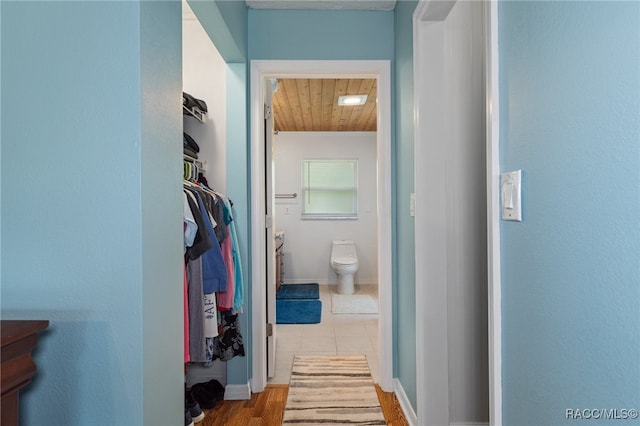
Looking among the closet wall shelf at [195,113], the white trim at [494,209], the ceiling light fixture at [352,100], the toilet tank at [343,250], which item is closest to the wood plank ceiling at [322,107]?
the ceiling light fixture at [352,100]

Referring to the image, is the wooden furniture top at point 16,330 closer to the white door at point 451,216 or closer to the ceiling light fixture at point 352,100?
the white door at point 451,216

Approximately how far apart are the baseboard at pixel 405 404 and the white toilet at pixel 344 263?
2.55 metres

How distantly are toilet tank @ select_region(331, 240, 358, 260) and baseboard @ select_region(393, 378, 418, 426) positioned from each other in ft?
9.54

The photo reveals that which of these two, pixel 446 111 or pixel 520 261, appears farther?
pixel 446 111

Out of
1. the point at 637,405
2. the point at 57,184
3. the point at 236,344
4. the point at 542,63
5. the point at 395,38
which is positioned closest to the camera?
the point at 637,405

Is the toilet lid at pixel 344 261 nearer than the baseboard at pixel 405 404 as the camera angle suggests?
No

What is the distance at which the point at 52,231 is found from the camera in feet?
2.93

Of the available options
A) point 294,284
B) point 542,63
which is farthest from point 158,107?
point 294,284

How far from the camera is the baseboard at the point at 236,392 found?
86.6 inches

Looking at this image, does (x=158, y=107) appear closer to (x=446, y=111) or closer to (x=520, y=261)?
(x=520, y=261)

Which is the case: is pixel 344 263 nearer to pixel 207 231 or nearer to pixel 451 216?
pixel 451 216

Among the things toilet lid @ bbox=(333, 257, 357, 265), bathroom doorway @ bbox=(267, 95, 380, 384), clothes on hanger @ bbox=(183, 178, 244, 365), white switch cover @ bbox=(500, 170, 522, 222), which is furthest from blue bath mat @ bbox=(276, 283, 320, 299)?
white switch cover @ bbox=(500, 170, 522, 222)

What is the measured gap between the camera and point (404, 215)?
2.07 metres

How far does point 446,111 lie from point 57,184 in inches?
61.5
